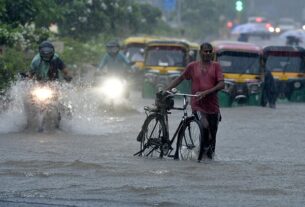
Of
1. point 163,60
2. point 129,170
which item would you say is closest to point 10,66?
point 129,170

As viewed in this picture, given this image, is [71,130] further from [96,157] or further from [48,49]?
[96,157]

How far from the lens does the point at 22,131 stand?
1903 cm

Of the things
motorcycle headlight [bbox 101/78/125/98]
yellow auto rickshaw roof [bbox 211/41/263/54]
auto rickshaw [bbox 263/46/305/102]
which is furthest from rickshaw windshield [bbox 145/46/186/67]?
motorcycle headlight [bbox 101/78/125/98]

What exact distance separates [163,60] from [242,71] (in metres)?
3.40

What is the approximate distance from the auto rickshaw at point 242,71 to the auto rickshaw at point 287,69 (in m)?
1.98

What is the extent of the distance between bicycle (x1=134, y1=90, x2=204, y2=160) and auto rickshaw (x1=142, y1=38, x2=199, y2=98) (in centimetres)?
1604

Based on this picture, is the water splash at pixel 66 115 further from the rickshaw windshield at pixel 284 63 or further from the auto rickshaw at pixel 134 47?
the auto rickshaw at pixel 134 47

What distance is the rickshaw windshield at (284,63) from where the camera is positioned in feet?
106

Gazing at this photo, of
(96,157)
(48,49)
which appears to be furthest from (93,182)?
(48,49)

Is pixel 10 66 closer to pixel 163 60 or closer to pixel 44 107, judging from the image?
pixel 44 107

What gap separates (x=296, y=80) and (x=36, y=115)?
14.4m

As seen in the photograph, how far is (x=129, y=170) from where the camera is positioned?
13820 mm

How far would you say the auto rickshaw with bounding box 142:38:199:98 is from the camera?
31.4 meters

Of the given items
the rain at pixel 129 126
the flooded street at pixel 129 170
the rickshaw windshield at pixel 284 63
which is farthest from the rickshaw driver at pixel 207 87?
the rickshaw windshield at pixel 284 63
